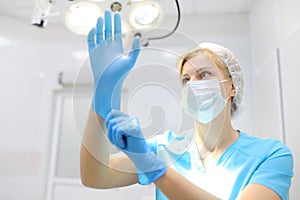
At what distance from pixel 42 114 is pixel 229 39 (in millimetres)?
1701

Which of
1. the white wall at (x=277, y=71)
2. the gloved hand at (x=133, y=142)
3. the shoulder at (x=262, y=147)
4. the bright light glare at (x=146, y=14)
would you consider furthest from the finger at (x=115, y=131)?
the white wall at (x=277, y=71)

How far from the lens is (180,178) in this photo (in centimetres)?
66

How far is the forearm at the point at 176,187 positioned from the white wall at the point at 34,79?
1.46 m

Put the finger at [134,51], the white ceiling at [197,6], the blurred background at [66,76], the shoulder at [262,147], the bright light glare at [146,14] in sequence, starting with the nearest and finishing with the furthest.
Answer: the finger at [134,51] → the shoulder at [262,147] → the bright light glare at [146,14] → the blurred background at [66,76] → the white ceiling at [197,6]

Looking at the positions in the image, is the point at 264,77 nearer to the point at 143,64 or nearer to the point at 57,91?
the point at 143,64

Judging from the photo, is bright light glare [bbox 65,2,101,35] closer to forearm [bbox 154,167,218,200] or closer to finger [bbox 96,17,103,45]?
finger [bbox 96,17,103,45]

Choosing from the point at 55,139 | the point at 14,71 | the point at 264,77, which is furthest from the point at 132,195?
the point at 14,71

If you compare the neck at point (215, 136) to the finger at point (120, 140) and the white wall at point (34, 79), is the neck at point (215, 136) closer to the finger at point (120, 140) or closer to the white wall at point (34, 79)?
the finger at point (120, 140)

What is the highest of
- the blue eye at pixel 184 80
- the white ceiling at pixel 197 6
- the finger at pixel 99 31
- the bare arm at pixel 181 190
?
the white ceiling at pixel 197 6

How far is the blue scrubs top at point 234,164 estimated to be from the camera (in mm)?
697

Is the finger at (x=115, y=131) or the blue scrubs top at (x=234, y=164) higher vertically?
the finger at (x=115, y=131)

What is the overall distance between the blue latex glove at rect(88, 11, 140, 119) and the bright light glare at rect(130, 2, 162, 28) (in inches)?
17.4

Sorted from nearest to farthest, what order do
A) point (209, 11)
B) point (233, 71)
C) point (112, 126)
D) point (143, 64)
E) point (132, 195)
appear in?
point (112, 126) → point (143, 64) → point (233, 71) → point (132, 195) → point (209, 11)

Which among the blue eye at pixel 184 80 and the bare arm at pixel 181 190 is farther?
the blue eye at pixel 184 80
